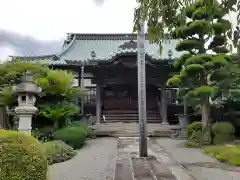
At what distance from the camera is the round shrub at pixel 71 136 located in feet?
40.8

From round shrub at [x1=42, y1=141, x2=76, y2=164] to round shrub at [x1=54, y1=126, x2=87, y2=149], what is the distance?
1.62m

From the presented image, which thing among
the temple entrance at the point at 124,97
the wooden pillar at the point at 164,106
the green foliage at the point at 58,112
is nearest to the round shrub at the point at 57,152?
the green foliage at the point at 58,112

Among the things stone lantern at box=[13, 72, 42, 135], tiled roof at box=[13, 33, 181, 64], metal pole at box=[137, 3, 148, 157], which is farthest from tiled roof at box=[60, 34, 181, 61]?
metal pole at box=[137, 3, 148, 157]

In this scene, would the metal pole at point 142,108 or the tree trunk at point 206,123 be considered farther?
the tree trunk at point 206,123

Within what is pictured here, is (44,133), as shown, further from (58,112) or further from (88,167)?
(88,167)

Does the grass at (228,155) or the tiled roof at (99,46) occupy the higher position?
the tiled roof at (99,46)

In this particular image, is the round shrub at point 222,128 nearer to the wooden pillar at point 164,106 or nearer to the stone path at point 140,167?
the stone path at point 140,167

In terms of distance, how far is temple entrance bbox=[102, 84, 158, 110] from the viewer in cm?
2303

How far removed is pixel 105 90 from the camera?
77.9 feet

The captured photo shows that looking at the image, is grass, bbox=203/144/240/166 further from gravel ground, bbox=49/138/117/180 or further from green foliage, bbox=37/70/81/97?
green foliage, bbox=37/70/81/97

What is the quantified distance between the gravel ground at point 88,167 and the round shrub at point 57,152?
9.6 inches

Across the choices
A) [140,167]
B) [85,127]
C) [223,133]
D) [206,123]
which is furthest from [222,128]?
[85,127]

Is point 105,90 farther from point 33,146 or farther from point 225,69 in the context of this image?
point 33,146

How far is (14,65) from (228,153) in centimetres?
930
